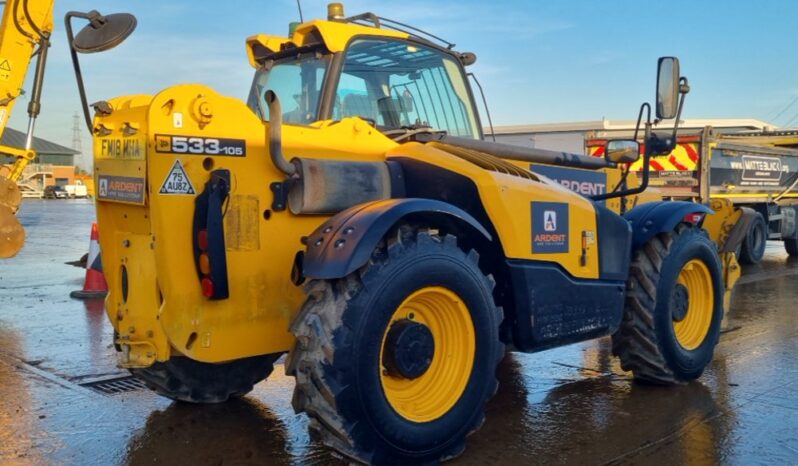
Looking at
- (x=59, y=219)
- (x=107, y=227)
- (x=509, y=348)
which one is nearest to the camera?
(x=107, y=227)

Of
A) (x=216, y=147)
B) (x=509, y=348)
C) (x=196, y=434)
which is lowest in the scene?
(x=196, y=434)

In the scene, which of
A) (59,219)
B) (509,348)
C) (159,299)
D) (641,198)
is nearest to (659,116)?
(509,348)

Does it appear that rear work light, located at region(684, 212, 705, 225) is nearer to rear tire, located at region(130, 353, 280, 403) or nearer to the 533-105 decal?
rear tire, located at region(130, 353, 280, 403)

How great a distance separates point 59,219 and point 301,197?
25.8 m

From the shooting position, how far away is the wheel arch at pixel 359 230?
3.46m

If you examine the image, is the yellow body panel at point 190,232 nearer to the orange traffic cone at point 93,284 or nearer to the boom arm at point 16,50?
the orange traffic cone at point 93,284

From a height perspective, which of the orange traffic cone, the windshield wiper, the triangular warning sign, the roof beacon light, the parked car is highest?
the roof beacon light

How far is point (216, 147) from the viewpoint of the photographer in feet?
12.2

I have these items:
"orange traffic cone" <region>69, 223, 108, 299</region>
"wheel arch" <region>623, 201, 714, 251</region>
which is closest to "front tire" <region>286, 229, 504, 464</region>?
"wheel arch" <region>623, 201, 714, 251</region>

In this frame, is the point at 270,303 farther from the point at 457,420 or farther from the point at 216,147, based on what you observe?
the point at 457,420

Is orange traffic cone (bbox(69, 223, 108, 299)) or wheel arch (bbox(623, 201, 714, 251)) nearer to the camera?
wheel arch (bbox(623, 201, 714, 251))

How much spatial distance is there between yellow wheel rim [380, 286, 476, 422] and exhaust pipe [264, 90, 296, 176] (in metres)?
0.89

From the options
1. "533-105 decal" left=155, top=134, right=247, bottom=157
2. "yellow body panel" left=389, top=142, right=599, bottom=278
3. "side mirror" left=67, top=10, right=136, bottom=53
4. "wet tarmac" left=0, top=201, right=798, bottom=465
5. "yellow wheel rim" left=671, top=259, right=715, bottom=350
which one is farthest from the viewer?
"yellow wheel rim" left=671, top=259, right=715, bottom=350

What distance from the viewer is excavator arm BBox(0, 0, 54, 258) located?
9.29m
